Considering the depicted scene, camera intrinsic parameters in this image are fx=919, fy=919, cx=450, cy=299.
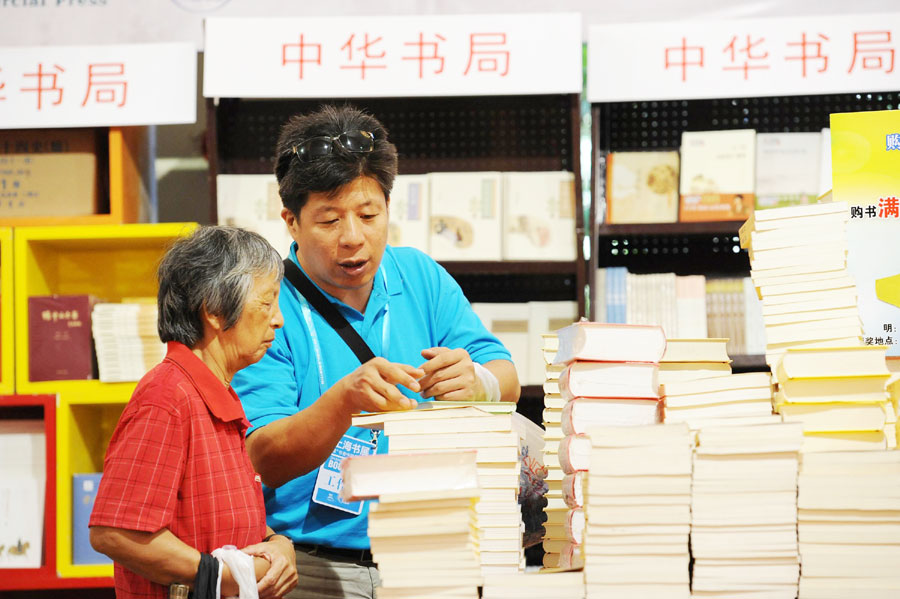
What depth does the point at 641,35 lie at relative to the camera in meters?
3.43

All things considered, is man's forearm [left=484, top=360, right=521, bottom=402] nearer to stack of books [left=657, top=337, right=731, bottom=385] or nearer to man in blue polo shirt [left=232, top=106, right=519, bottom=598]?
man in blue polo shirt [left=232, top=106, right=519, bottom=598]

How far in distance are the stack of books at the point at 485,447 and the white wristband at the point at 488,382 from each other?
0.33 m

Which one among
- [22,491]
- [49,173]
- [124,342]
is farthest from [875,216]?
[22,491]

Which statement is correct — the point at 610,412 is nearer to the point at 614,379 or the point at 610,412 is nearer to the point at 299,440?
the point at 614,379

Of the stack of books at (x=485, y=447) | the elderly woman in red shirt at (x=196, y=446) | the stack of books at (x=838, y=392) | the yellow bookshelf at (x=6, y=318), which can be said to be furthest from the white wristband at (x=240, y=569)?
the yellow bookshelf at (x=6, y=318)

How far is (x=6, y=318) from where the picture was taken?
11.3 feet

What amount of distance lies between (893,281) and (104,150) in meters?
3.05

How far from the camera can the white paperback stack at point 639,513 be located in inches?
51.1

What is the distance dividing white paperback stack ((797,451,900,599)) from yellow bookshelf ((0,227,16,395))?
3.00 metres

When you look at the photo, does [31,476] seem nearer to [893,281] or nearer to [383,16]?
[383,16]

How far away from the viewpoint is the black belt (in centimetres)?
182

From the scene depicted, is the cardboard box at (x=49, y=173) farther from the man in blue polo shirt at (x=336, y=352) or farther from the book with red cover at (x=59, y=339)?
the man in blue polo shirt at (x=336, y=352)

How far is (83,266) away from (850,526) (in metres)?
3.25

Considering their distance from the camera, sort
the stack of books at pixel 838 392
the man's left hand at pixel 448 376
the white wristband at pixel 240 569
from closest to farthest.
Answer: the stack of books at pixel 838 392
the white wristband at pixel 240 569
the man's left hand at pixel 448 376
